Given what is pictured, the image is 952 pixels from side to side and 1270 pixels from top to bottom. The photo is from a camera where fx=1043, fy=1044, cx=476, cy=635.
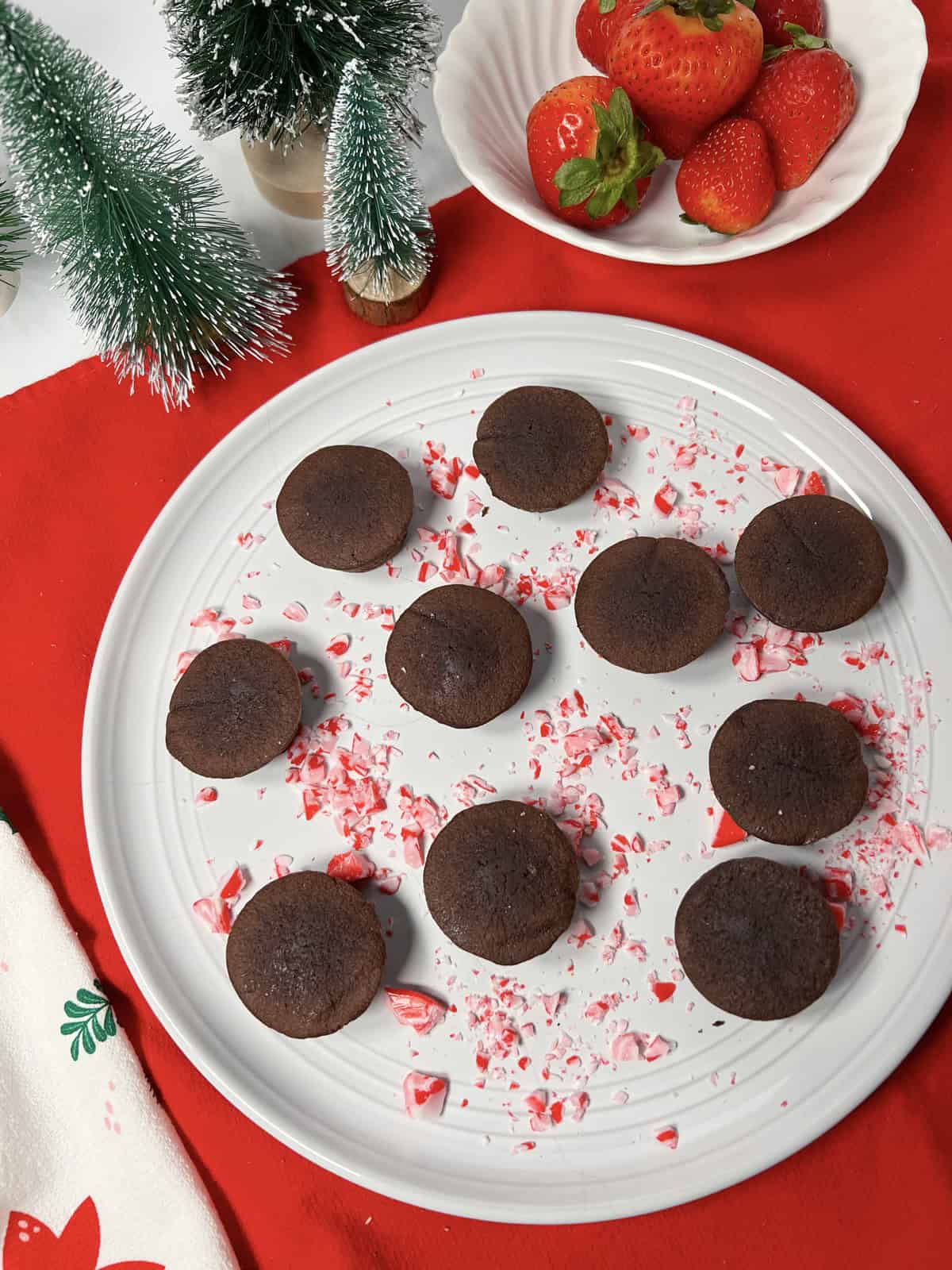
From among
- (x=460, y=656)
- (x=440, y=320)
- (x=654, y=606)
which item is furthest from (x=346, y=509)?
(x=654, y=606)

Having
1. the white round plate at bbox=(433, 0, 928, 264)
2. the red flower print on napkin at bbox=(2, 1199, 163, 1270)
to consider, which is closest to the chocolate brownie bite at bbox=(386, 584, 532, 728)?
the white round plate at bbox=(433, 0, 928, 264)

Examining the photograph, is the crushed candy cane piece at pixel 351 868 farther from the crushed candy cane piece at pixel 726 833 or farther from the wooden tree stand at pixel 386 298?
the wooden tree stand at pixel 386 298

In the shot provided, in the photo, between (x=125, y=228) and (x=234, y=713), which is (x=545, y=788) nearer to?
(x=234, y=713)

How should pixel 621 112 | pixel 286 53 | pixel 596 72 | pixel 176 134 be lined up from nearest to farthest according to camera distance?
pixel 286 53 → pixel 621 112 → pixel 596 72 → pixel 176 134

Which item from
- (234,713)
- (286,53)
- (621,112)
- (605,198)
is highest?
(286,53)

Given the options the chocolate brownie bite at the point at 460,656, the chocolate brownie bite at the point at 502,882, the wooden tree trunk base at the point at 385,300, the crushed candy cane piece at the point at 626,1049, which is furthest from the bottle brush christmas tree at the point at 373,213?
the crushed candy cane piece at the point at 626,1049

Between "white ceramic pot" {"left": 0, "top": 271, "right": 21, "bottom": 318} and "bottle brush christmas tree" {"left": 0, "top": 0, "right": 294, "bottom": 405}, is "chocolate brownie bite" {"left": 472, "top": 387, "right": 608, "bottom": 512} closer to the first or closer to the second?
"bottle brush christmas tree" {"left": 0, "top": 0, "right": 294, "bottom": 405}

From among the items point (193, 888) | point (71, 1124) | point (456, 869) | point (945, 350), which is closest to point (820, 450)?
point (945, 350)
